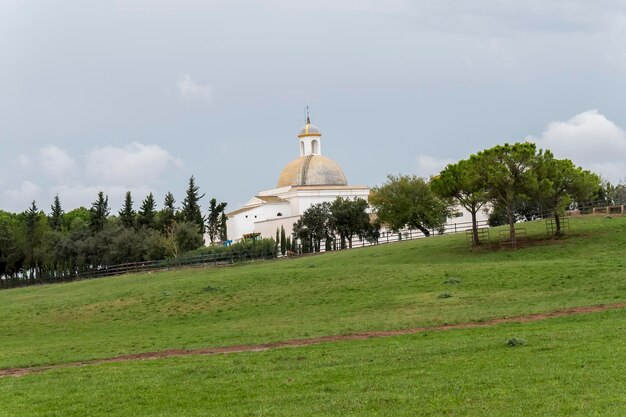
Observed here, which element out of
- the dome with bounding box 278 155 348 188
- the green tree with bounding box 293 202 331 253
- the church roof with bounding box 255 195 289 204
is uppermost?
the dome with bounding box 278 155 348 188

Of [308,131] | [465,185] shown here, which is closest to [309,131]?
[308,131]

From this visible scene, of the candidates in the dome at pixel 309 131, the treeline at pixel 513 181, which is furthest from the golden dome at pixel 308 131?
the treeline at pixel 513 181

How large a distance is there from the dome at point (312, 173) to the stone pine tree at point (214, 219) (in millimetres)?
9666

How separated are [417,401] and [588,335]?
8.06 meters

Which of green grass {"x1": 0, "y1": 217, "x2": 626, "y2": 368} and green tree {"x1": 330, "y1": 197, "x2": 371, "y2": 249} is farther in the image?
green tree {"x1": 330, "y1": 197, "x2": 371, "y2": 249}

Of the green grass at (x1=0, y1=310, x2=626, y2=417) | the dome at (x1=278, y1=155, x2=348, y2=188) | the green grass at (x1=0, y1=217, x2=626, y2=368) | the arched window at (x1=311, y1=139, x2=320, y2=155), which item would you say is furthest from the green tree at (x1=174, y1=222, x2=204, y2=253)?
the green grass at (x1=0, y1=310, x2=626, y2=417)

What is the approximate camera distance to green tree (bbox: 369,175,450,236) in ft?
306

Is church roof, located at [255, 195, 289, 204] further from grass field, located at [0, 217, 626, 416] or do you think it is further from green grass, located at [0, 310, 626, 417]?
green grass, located at [0, 310, 626, 417]

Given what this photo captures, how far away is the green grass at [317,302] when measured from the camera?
31891mm

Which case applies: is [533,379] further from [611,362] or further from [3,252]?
[3,252]

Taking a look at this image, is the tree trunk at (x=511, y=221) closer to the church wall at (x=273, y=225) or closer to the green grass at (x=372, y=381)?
the green grass at (x=372, y=381)

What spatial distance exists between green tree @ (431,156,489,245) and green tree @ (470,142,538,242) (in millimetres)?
479

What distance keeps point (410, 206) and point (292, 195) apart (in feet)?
132

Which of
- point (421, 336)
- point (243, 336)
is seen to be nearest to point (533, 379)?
point (421, 336)
